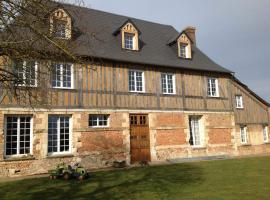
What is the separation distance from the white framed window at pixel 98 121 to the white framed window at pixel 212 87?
729 centimetres

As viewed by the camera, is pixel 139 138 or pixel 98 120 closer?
pixel 98 120

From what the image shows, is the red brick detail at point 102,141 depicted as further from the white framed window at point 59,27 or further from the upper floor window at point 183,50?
the white framed window at point 59,27

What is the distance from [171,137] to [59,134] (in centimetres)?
630

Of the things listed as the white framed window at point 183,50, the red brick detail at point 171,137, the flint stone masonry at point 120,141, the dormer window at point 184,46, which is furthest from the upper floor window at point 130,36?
the red brick detail at point 171,137

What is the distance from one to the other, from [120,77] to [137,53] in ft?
7.01

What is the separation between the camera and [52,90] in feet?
41.2

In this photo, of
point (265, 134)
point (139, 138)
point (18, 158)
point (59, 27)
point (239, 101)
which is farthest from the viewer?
point (265, 134)

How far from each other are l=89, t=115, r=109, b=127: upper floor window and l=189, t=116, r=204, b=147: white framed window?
18.6ft

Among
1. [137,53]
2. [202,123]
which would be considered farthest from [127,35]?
[202,123]

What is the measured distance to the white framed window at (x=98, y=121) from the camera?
13.7 metres

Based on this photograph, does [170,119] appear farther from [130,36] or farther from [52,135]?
[52,135]

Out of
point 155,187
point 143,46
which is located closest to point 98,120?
point 143,46

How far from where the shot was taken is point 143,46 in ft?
55.7

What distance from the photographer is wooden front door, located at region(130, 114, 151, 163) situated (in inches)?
578
